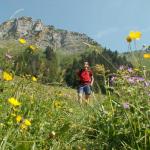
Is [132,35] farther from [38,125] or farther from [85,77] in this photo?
[85,77]

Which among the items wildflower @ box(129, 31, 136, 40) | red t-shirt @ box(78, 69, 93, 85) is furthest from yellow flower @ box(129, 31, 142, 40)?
red t-shirt @ box(78, 69, 93, 85)

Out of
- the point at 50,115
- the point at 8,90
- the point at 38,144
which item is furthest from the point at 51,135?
the point at 8,90

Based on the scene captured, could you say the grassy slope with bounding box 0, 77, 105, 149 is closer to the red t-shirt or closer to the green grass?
the green grass

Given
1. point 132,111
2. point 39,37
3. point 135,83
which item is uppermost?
point 39,37

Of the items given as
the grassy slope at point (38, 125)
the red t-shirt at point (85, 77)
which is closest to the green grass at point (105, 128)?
the grassy slope at point (38, 125)

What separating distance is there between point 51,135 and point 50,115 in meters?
2.55

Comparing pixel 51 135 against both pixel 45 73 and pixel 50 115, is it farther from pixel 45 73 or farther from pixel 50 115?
pixel 45 73

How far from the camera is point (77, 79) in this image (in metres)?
16.1

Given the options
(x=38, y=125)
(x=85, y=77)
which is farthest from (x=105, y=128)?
(x=85, y=77)

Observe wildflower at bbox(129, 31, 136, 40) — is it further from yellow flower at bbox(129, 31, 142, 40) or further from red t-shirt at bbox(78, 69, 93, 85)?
red t-shirt at bbox(78, 69, 93, 85)

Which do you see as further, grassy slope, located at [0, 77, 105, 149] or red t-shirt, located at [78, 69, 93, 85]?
red t-shirt, located at [78, 69, 93, 85]

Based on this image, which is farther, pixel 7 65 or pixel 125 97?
pixel 7 65

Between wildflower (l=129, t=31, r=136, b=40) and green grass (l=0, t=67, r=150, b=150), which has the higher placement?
wildflower (l=129, t=31, r=136, b=40)

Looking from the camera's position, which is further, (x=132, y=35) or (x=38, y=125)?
(x=38, y=125)
